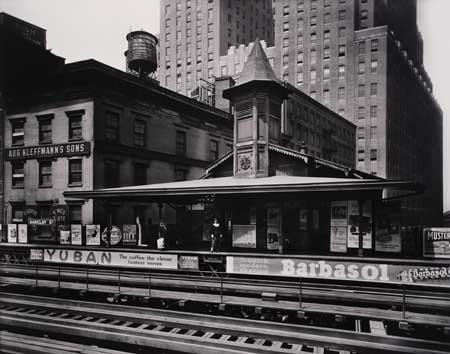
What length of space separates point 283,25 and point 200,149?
50057 mm

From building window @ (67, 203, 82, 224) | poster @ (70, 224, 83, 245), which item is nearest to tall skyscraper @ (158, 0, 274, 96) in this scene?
building window @ (67, 203, 82, 224)

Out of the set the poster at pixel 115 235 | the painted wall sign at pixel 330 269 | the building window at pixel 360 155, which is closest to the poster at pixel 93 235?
the poster at pixel 115 235

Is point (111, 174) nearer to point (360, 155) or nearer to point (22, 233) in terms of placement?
point (22, 233)

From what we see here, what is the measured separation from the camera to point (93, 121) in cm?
2408

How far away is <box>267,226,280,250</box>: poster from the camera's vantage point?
17.0m

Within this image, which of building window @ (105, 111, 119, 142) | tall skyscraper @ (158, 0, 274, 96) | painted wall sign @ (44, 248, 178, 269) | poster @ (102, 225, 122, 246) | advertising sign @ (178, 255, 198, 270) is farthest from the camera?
tall skyscraper @ (158, 0, 274, 96)

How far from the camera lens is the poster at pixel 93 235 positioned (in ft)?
61.2

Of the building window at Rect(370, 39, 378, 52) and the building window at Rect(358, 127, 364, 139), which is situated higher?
the building window at Rect(370, 39, 378, 52)

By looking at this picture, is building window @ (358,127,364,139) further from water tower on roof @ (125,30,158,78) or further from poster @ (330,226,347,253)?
poster @ (330,226,347,253)

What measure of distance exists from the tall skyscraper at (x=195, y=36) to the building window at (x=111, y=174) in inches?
2398

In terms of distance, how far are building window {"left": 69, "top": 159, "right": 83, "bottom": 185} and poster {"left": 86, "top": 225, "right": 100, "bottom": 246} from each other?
21.5 feet

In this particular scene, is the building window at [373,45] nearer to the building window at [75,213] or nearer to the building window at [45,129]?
the building window at [45,129]

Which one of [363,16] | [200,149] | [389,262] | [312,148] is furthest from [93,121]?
[363,16]

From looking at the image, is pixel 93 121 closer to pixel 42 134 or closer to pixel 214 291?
pixel 42 134
